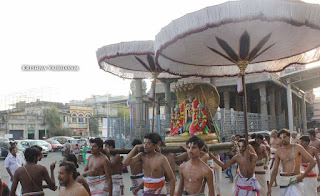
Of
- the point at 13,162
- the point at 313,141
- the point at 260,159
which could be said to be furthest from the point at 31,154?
the point at 313,141

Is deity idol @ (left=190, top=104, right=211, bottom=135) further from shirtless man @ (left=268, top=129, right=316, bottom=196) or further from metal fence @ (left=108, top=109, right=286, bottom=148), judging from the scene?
metal fence @ (left=108, top=109, right=286, bottom=148)

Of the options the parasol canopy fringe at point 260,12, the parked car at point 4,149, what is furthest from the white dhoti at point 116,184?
the parked car at point 4,149

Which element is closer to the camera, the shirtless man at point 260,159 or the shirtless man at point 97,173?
the shirtless man at point 97,173

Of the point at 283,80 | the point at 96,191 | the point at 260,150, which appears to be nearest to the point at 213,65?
the point at 260,150

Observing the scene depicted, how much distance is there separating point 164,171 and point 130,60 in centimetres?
430

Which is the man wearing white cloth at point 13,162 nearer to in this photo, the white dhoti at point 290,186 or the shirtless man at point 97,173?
the shirtless man at point 97,173

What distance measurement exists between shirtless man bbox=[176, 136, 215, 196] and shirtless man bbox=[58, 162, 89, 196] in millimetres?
1270

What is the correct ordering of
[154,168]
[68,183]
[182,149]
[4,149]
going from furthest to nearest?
[4,149], [182,149], [154,168], [68,183]

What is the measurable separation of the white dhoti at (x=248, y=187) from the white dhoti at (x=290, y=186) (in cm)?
51

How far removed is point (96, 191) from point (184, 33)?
3.16 meters

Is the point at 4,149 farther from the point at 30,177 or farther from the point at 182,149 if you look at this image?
the point at 182,149

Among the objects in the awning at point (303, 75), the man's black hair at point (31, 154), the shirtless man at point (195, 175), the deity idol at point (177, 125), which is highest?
the awning at point (303, 75)

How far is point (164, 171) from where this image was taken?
4.22 meters

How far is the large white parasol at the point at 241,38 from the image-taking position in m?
4.30
